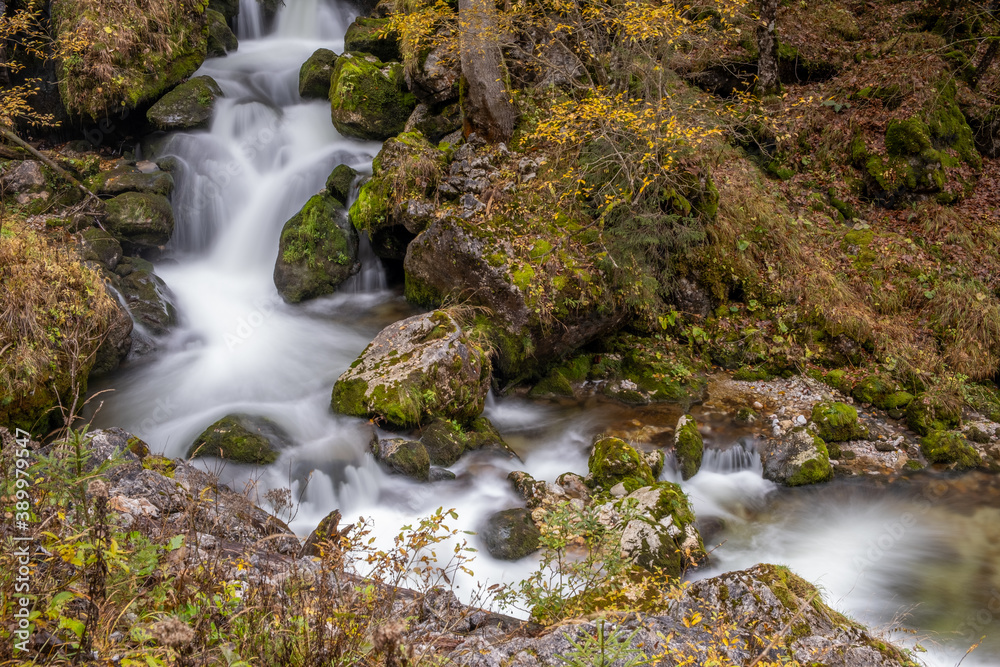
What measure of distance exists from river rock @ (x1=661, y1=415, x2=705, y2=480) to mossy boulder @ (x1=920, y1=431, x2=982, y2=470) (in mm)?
2929

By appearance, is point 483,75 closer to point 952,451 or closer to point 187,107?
point 187,107

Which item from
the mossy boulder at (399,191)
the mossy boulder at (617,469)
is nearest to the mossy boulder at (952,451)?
the mossy boulder at (617,469)

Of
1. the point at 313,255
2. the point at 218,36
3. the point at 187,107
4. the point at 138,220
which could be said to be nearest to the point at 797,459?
the point at 313,255

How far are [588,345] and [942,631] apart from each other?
17.0 feet

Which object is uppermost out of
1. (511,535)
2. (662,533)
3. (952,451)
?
(662,533)

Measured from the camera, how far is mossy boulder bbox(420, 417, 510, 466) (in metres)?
6.61

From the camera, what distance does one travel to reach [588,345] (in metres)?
8.85

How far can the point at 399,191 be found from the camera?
352 inches

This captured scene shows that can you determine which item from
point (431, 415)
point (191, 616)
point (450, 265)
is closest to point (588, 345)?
point (450, 265)

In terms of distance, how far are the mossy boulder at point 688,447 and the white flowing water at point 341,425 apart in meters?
0.16

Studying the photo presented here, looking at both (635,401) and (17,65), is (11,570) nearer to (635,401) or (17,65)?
(635,401)

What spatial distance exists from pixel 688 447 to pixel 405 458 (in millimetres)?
3427

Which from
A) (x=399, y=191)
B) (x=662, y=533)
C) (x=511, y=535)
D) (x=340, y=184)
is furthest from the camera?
(x=340, y=184)

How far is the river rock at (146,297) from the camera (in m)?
8.34
